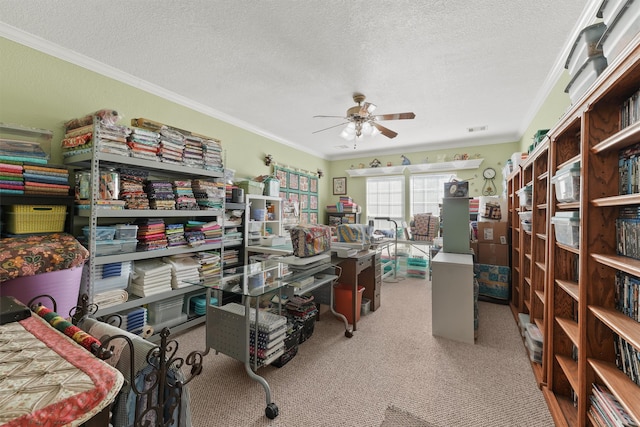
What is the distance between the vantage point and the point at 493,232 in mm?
3660

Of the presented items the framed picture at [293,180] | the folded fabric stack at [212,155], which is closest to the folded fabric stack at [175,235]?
the folded fabric stack at [212,155]

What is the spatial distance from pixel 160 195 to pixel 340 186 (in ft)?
15.0

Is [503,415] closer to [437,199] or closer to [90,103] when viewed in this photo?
[90,103]

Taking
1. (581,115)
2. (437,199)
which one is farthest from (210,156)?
(437,199)

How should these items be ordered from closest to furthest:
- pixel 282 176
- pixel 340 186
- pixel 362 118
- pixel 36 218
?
pixel 36 218
pixel 362 118
pixel 282 176
pixel 340 186

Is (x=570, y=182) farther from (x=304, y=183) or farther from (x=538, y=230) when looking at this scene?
(x=304, y=183)

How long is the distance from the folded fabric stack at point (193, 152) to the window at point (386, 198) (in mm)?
4099

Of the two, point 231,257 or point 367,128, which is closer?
point 367,128

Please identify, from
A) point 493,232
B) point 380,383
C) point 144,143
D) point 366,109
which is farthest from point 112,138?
point 493,232

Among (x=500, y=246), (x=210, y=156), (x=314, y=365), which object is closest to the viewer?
(x=314, y=365)

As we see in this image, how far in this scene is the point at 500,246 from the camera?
11.8 feet

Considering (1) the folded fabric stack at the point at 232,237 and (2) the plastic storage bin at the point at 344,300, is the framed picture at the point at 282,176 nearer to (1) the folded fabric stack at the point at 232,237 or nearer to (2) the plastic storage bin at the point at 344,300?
(1) the folded fabric stack at the point at 232,237

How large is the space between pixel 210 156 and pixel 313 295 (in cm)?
197

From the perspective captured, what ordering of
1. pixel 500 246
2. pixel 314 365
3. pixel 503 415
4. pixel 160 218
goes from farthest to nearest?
pixel 500 246 → pixel 160 218 → pixel 314 365 → pixel 503 415
